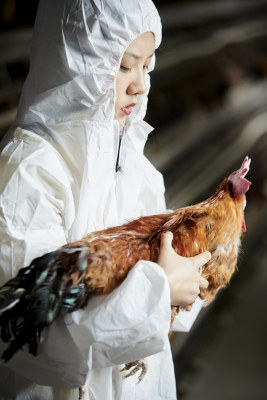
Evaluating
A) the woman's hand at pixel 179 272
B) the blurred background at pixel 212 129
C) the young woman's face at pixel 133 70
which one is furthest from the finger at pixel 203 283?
the blurred background at pixel 212 129

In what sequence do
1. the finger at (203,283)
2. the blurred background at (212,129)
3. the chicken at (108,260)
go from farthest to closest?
the blurred background at (212,129) → the finger at (203,283) → the chicken at (108,260)

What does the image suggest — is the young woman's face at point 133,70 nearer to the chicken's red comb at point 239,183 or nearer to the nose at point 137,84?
the nose at point 137,84

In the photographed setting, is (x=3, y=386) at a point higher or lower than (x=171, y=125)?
higher

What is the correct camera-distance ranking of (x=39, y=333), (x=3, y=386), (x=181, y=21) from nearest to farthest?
1. (x=39, y=333)
2. (x=3, y=386)
3. (x=181, y=21)

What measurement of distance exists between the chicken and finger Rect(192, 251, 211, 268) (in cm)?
2

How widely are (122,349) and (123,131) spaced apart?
1.29ft

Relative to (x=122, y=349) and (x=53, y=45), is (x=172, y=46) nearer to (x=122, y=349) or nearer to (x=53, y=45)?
(x=53, y=45)

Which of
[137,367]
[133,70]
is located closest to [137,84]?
[133,70]

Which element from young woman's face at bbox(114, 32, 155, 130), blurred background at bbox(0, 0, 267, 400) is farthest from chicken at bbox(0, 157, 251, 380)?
blurred background at bbox(0, 0, 267, 400)

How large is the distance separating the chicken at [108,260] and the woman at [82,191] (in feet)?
0.09

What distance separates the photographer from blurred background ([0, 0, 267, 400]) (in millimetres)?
1309

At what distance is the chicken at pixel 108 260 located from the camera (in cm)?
59

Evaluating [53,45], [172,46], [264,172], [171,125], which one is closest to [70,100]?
[53,45]

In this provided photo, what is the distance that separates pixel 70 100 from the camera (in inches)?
28.8
